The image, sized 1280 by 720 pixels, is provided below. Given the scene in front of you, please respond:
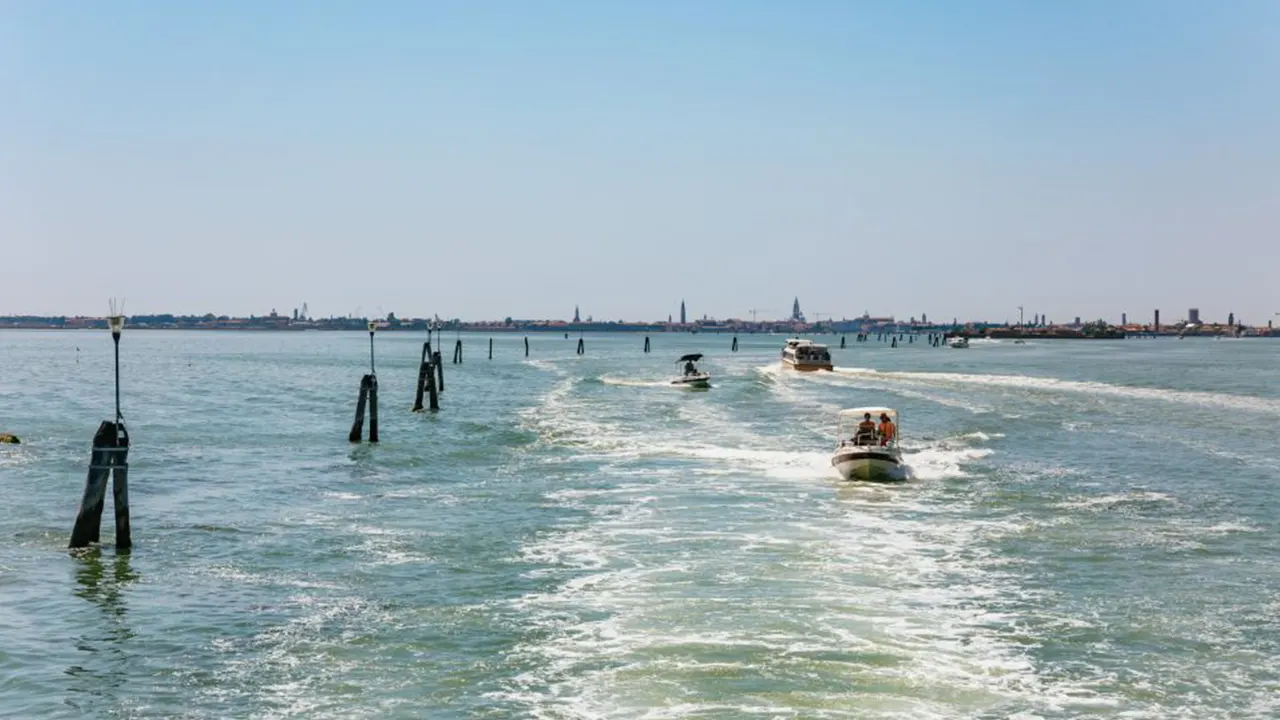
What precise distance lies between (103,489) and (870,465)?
70.2 feet

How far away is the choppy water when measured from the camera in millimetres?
16516

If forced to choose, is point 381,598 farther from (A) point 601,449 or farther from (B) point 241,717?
(A) point 601,449

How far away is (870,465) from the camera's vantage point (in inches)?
1463

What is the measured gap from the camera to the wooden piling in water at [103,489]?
24.9 metres

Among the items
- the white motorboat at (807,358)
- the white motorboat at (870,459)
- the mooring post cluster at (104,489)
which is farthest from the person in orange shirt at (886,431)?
the white motorboat at (807,358)

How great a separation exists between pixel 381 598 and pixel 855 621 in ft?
26.7

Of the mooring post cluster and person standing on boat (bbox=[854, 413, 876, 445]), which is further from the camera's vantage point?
person standing on boat (bbox=[854, 413, 876, 445])

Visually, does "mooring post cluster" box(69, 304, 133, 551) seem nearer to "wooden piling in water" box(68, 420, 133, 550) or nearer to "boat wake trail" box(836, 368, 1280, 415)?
"wooden piling in water" box(68, 420, 133, 550)

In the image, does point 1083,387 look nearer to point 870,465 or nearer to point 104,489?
point 870,465

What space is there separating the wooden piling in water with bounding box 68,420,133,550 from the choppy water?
1.99 ft

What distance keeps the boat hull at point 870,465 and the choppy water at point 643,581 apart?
1324mm

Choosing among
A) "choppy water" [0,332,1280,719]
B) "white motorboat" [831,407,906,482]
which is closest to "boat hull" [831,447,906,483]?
"white motorboat" [831,407,906,482]

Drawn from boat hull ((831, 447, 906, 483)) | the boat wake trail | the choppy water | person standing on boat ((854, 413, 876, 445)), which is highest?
person standing on boat ((854, 413, 876, 445))

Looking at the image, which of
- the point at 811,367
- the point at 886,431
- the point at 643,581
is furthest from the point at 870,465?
the point at 811,367
